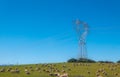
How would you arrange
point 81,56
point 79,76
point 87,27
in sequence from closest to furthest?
point 79,76, point 81,56, point 87,27

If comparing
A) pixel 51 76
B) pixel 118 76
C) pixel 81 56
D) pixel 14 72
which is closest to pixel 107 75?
pixel 118 76

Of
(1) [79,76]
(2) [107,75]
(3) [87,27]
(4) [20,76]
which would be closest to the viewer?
(4) [20,76]

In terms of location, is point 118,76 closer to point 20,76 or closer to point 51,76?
point 51,76

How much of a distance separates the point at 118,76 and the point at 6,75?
32.0ft

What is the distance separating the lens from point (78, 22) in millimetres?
74375

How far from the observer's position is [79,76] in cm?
2836

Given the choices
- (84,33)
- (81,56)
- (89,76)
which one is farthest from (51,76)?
(84,33)

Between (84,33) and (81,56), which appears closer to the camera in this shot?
(81,56)

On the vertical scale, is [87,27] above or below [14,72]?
above

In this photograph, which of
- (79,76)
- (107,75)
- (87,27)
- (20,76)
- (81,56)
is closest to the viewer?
(20,76)

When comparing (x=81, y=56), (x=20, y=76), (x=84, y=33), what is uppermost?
(x=84, y=33)

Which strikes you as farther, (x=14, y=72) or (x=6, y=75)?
(x=14, y=72)

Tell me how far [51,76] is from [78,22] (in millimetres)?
48220

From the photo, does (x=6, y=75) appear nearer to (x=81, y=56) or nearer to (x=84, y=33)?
(x=81, y=56)
